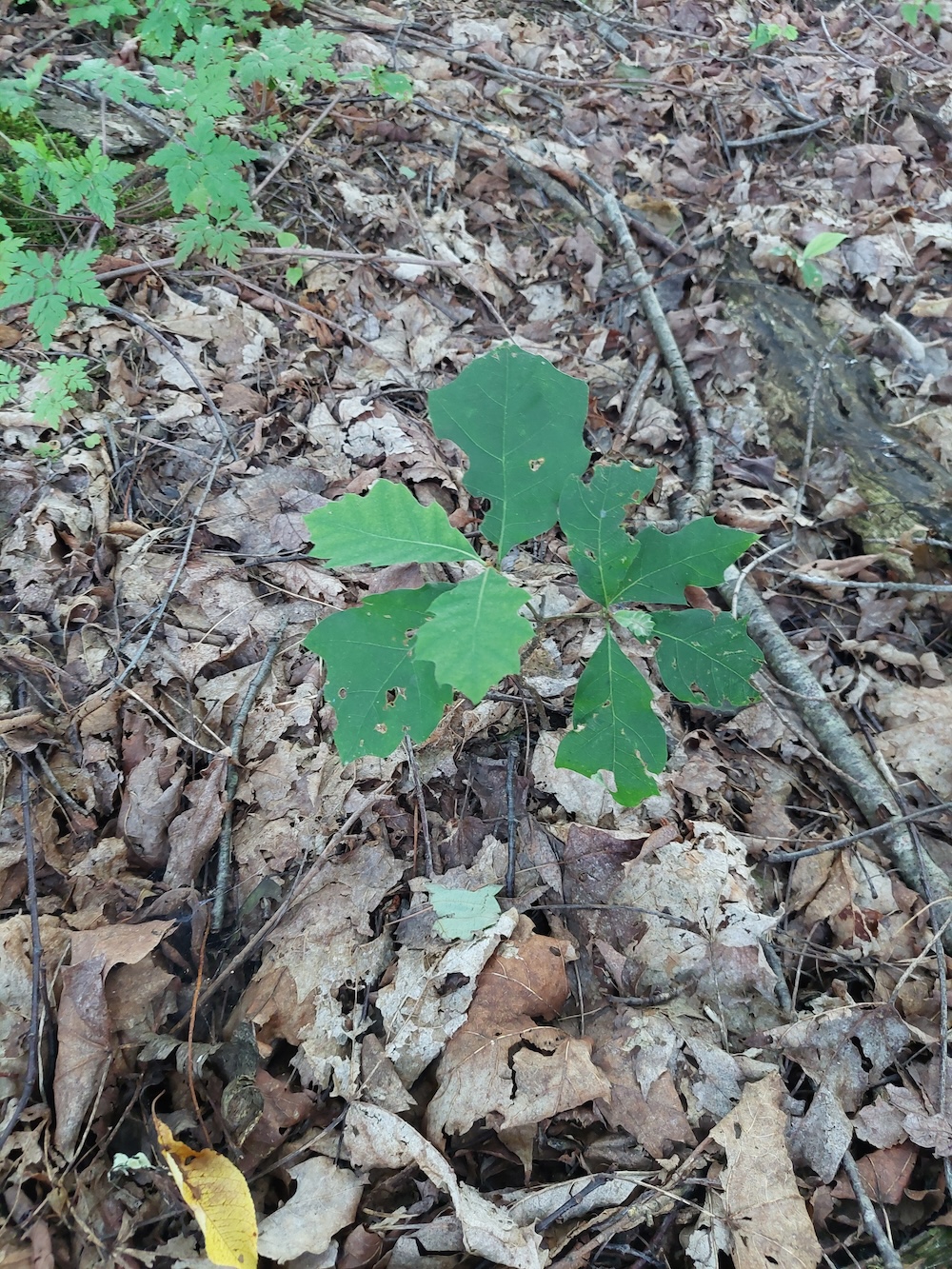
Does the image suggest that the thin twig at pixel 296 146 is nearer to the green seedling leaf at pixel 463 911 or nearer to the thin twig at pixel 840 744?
the thin twig at pixel 840 744

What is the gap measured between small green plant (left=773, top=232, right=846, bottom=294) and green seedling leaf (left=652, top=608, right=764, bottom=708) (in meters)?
3.00

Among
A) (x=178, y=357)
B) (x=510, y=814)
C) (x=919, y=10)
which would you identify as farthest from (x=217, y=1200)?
(x=919, y=10)

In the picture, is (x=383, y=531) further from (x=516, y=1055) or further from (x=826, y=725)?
(x=826, y=725)

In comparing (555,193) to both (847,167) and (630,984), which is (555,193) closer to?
(847,167)

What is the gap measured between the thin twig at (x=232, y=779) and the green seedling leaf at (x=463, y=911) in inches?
24.3

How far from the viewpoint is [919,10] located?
5.61 metres

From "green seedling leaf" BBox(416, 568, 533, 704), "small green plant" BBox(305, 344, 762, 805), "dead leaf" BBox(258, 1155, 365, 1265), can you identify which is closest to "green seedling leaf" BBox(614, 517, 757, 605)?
"small green plant" BBox(305, 344, 762, 805)

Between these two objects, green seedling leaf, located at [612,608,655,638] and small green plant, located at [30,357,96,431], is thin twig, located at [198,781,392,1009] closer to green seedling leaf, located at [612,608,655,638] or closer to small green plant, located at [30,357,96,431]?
green seedling leaf, located at [612,608,655,638]

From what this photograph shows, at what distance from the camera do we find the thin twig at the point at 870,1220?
159cm

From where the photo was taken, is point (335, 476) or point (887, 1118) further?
point (335, 476)

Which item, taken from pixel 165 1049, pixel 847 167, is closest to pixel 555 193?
pixel 847 167

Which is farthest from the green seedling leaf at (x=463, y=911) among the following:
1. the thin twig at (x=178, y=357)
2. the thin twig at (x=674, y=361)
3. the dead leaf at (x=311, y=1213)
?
the thin twig at (x=178, y=357)

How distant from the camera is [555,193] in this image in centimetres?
426

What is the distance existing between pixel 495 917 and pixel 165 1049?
0.89 meters
